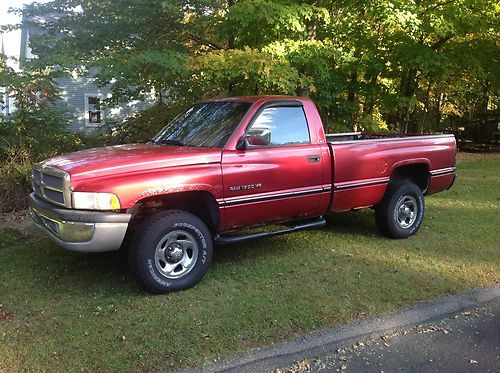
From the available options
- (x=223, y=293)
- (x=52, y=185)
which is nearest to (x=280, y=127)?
(x=223, y=293)

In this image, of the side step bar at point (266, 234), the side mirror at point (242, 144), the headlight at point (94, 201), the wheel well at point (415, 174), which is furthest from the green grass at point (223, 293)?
the side mirror at point (242, 144)

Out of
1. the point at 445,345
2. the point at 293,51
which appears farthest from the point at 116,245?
the point at 293,51

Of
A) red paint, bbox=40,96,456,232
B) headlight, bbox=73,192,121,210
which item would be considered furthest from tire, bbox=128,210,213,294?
headlight, bbox=73,192,121,210

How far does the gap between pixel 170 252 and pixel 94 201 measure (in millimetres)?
862

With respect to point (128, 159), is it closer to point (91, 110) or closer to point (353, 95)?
point (353, 95)

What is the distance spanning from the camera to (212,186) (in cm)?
480

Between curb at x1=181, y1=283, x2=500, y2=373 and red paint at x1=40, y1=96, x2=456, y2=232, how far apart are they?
1.60 metres

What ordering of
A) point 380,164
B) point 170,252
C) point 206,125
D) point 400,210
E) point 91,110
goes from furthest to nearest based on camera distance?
point 91,110 < point 400,210 < point 380,164 < point 206,125 < point 170,252

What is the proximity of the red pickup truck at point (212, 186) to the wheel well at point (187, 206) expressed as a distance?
0.01m

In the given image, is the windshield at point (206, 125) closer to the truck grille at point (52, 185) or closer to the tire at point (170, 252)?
the tire at point (170, 252)

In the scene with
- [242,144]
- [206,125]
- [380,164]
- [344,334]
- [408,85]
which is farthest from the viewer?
[408,85]

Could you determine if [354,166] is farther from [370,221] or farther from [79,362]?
[79,362]

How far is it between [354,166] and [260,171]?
→ 54.8 inches

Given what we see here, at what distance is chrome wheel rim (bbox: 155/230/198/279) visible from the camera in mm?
4594
